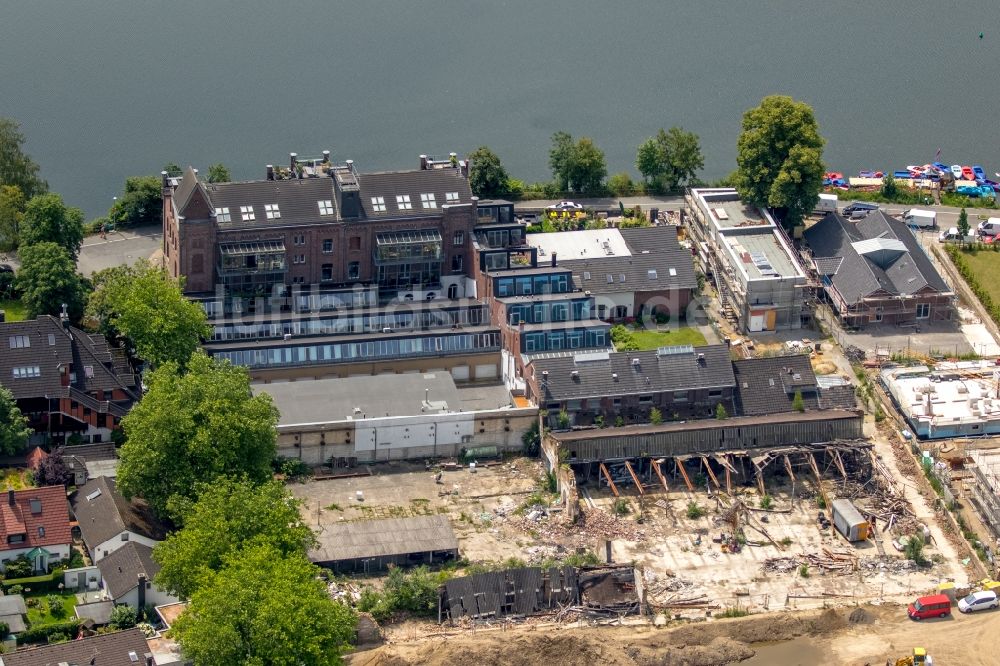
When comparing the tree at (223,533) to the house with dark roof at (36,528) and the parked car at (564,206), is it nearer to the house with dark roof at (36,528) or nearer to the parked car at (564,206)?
Result: the house with dark roof at (36,528)

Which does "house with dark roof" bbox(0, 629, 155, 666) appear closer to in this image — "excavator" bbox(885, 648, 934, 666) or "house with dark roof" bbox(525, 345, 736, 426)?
"house with dark roof" bbox(525, 345, 736, 426)

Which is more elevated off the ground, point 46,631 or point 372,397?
point 372,397

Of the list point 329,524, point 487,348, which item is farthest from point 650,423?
point 329,524

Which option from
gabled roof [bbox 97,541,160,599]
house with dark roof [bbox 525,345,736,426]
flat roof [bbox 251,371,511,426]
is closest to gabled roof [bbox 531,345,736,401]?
house with dark roof [bbox 525,345,736,426]

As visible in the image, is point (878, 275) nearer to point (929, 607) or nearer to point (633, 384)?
point (633, 384)

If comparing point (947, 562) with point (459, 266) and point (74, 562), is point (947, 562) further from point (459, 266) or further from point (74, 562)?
point (74, 562)

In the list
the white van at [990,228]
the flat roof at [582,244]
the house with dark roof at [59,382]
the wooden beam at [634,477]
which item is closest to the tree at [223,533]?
the house with dark roof at [59,382]

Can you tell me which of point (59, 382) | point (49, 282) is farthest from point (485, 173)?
point (59, 382)
